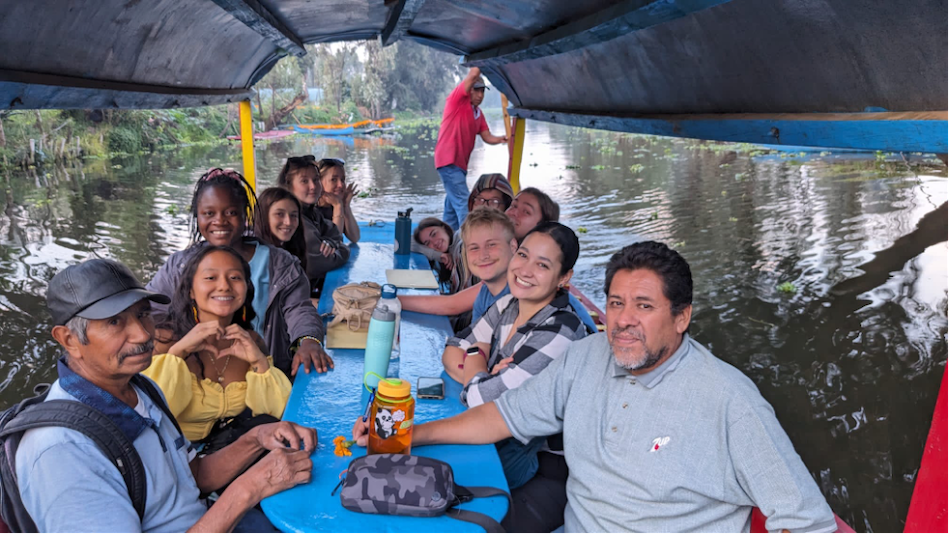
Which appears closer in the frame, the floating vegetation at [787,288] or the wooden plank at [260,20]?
the wooden plank at [260,20]

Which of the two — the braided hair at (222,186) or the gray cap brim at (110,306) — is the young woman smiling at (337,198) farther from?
the gray cap brim at (110,306)

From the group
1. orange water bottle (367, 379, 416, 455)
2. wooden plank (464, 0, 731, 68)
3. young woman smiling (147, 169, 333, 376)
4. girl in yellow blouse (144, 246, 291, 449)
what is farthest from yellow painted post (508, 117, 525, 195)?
orange water bottle (367, 379, 416, 455)

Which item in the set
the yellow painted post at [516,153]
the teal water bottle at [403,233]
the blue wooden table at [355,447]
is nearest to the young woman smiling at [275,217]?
the blue wooden table at [355,447]

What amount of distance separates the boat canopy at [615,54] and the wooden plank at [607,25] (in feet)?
0.05

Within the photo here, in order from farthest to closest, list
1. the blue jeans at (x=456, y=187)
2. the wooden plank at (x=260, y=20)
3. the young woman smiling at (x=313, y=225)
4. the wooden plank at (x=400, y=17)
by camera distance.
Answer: the blue jeans at (x=456, y=187) → the young woman smiling at (x=313, y=225) → the wooden plank at (x=400, y=17) → the wooden plank at (x=260, y=20)

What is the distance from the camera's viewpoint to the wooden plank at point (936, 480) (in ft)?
5.66

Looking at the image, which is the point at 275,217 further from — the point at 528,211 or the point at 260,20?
the point at 528,211

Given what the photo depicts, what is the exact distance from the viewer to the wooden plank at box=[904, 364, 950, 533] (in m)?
1.72

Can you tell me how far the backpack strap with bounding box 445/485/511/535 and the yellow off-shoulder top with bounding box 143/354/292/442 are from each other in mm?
1113

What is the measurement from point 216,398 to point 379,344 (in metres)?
0.75

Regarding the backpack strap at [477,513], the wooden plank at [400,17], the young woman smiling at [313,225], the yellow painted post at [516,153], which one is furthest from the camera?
the yellow painted post at [516,153]

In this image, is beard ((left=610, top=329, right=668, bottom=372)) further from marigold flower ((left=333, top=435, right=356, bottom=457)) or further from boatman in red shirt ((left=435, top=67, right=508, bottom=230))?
boatman in red shirt ((left=435, top=67, right=508, bottom=230))

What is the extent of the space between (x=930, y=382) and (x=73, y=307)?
647 cm

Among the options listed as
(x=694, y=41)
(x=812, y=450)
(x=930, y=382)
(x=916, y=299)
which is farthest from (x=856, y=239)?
(x=694, y=41)
